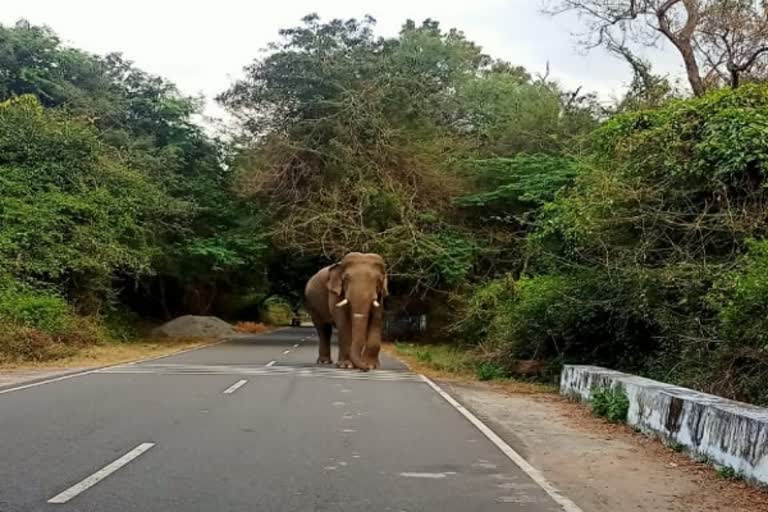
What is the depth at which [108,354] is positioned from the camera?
25328 millimetres

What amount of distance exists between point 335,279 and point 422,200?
41.7 feet

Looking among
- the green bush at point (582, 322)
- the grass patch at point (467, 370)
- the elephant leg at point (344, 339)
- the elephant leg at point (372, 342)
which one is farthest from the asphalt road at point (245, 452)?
the elephant leg at point (344, 339)

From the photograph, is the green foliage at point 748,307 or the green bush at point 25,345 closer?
the green foliage at point 748,307

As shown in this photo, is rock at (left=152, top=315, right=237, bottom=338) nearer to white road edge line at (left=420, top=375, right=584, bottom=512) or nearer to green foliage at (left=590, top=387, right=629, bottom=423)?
white road edge line at (left=420, top=375, right=584, bottom=512)

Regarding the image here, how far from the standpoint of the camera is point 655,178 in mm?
17016

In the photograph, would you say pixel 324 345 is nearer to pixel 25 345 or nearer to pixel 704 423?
pixel 25 345

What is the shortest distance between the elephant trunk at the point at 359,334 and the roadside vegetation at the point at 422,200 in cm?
292

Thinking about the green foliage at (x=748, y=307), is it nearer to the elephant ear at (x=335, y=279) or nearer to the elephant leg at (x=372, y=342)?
the elephant leg at (x=372, y=342)

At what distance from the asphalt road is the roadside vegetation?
4.65 metres

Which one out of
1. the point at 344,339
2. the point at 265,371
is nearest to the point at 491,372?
the point at 344,339

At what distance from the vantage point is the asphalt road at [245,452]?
6.81m

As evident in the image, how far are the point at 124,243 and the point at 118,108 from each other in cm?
847

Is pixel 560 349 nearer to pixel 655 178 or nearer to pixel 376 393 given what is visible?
pixel 655 178

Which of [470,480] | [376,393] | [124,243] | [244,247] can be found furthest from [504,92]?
[470,480]
